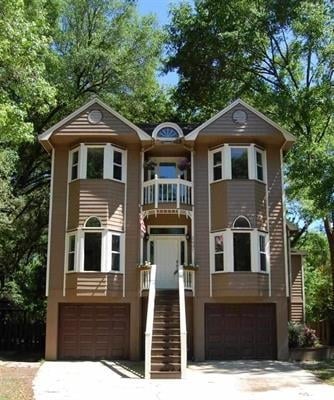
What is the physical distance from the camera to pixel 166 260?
78.1 feet

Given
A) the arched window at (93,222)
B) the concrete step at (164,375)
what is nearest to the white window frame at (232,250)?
the arched window at (93,222)

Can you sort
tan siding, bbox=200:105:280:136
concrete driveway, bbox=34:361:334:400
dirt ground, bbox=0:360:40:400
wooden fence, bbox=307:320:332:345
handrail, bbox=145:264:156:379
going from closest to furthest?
dirt ground, bbox=0:360:40:400, concrete driveway, bbox=34:361:334:400, handrail, bbox=145:264:156:379, tan siding, bbox=200:105:280:136, wooden fence, bbox=307:320:332:345

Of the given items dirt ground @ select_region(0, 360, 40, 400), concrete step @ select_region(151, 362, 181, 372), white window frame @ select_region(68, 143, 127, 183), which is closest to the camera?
dirt ground @ select_region(0, 360, 40, 400)

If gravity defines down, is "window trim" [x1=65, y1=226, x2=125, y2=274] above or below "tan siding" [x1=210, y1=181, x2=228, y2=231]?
below

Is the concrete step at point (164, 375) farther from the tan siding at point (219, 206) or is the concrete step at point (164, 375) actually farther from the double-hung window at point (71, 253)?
the tan siding at point (219, 206)

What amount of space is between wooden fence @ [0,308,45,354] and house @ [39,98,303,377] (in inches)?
152

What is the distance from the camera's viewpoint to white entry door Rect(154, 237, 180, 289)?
23.7 meters

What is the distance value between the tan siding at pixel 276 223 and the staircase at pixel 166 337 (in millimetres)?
4147

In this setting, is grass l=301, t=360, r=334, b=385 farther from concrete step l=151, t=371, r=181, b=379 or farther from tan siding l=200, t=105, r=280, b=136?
tan siding l=200, t=105, r=280, b=136

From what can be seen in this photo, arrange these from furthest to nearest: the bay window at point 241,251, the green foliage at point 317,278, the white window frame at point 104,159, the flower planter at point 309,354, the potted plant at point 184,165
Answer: the green foliage at point 317,278 → the potted plant at point 184,165 → the white window frame at point 104,159 → the flower planter at point 309,354 → the bay window at point 241,251

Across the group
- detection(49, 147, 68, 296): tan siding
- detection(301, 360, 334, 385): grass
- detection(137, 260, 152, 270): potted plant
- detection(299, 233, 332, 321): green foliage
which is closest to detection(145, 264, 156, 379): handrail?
detection(137, 260, 152, 270): potted plant

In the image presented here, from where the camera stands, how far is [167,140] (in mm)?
23531

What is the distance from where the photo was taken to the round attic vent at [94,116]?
2303cm

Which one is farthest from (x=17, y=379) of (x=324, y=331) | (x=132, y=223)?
(x=324, y=331)
